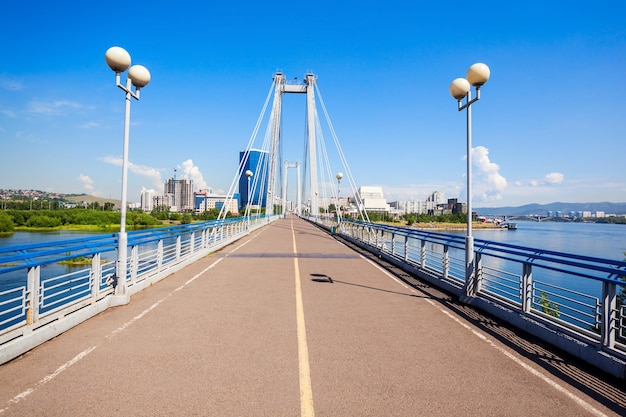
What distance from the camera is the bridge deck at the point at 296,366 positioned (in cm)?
379

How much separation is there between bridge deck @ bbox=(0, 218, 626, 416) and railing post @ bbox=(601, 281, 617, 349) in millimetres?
501

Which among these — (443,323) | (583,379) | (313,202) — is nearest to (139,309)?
(443,323)

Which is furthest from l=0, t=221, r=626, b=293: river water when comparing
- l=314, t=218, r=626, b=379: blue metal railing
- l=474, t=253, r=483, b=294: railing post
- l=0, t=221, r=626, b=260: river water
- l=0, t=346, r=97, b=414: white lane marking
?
l=474, t=253, r=483, b=294: railing post

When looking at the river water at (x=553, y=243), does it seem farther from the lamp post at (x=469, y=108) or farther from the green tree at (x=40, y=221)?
the lamp post at (x=469, y=108)

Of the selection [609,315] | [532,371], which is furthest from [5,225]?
[609,315]

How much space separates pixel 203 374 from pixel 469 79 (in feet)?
26.3

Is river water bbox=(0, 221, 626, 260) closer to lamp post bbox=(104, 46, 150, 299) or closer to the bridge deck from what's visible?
lamp post bbox=(104, 46, 150, 299)

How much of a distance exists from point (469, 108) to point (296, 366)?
731 cm

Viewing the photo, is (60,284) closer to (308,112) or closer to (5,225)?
(308,112)

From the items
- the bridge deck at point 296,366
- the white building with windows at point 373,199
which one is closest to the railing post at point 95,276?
the bridge deck at point 296,366

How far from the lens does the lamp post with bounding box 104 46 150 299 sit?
7910 mm

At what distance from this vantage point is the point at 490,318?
23.9 feet

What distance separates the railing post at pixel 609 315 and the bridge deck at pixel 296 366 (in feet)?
1.64

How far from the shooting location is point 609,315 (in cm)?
486
